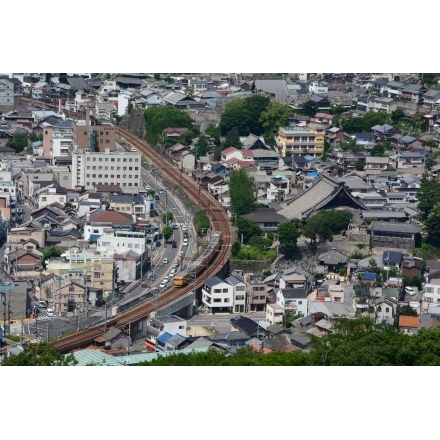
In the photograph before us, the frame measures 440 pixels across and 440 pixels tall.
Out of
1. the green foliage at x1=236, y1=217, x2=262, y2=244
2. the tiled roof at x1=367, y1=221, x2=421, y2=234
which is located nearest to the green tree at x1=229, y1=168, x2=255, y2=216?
the green foliage at x1=236, y1=217, x2=262, y2=244

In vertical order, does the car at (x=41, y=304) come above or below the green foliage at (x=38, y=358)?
below

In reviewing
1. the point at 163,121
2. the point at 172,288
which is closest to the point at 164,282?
the point at 172,288

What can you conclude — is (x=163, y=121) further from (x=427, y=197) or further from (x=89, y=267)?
(x=89, y=267)

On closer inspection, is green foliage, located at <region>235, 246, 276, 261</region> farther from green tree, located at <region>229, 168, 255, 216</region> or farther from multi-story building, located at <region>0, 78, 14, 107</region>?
multi-story building, located at <region>0, 78, 14, 107</region>

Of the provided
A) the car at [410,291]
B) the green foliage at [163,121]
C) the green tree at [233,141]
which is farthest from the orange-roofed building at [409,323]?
the green foliage at [163,121]

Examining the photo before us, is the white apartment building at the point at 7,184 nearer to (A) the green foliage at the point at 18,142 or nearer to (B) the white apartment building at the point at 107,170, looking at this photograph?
(B) the white apartment building at the point at 107,170

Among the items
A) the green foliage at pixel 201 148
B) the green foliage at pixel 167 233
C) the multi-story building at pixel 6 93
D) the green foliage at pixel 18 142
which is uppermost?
the multi-story building at pixel 6 93
